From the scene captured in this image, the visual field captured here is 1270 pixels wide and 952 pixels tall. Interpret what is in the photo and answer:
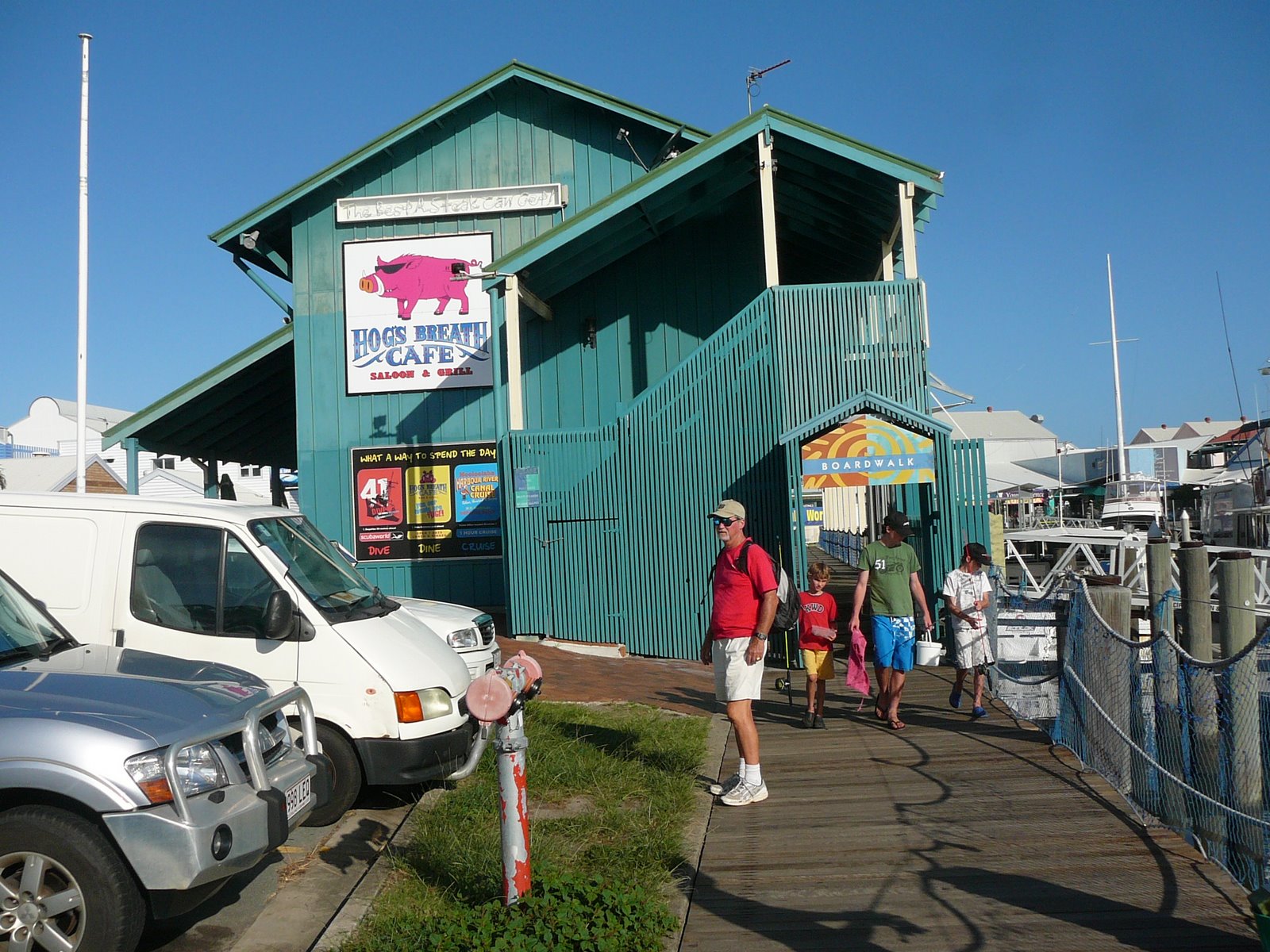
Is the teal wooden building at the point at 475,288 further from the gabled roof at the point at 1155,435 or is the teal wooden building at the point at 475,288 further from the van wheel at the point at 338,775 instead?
the gabled roof at the point at 1155,435

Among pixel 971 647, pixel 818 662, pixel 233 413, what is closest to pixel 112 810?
pixel 818 662

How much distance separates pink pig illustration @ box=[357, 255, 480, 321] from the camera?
17.2 meters

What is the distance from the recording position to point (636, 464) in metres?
14.0

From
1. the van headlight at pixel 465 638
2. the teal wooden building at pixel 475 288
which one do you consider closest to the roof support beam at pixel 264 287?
the teal wooden building at pixel 475 288

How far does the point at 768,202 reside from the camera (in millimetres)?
13875

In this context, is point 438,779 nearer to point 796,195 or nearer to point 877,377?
point 877,377

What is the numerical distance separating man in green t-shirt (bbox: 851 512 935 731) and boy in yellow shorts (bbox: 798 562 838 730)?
0.31 metres

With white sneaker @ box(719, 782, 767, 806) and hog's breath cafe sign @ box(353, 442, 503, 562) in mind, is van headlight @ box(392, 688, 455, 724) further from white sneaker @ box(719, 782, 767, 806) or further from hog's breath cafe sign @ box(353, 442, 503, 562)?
hog's breath cafe sign @ box(353, 442, 503, 562)

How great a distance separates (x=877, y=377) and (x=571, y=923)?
1009cm

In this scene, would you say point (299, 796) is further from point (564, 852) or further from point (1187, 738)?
point (1187, 738)

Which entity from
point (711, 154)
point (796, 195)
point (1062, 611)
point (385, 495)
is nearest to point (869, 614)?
point (1062, 611)

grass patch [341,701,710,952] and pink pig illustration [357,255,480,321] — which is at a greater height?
pink pig illustration [357,255,480,321]

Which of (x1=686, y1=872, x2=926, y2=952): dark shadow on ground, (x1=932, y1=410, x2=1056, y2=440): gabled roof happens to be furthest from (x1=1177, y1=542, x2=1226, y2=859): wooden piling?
(x1=932, y1=410, x2=1056, y2=440): gabled roof

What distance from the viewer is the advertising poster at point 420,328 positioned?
56.4 ft
